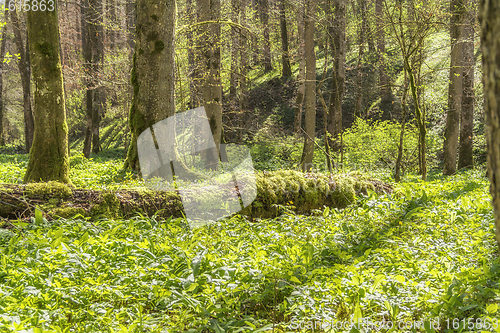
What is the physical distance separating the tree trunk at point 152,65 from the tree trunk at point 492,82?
20.9 ft

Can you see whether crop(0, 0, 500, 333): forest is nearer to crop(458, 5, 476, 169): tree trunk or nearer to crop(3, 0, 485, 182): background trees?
crop(3, 0, 485, 182): background trees

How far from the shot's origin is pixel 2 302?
2.21 metres

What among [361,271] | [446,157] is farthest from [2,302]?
[446,157]

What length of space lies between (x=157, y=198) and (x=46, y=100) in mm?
2903

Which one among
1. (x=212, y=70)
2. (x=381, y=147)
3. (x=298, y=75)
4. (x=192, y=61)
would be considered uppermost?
(x=298, y=75)

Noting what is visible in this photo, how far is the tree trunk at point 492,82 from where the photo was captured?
1283 mm

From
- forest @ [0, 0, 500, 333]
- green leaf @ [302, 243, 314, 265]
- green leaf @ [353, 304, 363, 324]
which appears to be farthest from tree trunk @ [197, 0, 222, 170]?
green leaf @ [353, 304, 363, 324]

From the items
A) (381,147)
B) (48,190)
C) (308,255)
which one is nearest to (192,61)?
(381,147)

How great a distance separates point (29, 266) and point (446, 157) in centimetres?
1355

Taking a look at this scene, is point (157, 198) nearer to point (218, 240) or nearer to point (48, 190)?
point (48, 190)

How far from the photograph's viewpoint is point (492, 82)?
1294 millimetres

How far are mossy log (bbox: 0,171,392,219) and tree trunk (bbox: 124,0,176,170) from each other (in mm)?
2550

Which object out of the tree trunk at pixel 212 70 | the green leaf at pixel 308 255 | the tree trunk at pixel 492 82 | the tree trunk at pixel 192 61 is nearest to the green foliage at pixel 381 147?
the tree trunk at pixel 212 70

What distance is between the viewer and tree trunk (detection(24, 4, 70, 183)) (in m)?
5.72
